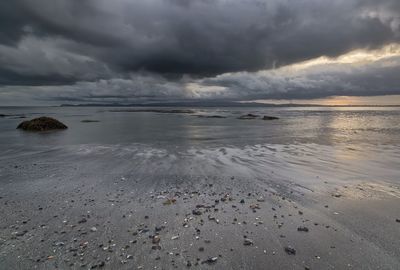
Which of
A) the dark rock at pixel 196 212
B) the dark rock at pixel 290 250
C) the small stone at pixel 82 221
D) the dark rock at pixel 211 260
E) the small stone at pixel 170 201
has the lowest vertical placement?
the small stone at pixel 170 201

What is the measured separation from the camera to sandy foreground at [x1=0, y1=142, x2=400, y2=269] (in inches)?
184

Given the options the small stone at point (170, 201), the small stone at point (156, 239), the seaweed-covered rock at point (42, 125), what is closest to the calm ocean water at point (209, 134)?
the seaweed-covered rock at point (42, 125)

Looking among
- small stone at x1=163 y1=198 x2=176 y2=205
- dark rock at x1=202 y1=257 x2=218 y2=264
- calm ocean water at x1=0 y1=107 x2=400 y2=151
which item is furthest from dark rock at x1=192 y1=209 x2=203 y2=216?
calm ocean water at x1=0 y1=107 x2=400 y2=151

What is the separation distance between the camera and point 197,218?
20.6 ft

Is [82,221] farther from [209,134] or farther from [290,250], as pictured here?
[209,134]

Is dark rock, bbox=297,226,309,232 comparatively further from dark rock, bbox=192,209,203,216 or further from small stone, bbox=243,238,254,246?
dark rock, bbox=192,209,203,216

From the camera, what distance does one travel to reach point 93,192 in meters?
8.16

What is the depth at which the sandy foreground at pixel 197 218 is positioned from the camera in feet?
15.4

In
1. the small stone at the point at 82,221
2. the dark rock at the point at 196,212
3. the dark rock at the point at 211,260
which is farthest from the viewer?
the dark rock at the point at 196,212

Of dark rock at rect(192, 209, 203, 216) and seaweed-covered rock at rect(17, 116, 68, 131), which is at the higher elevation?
dark rock at rect(192, 209, 203, 216)

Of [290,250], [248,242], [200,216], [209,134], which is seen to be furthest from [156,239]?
[209,134]

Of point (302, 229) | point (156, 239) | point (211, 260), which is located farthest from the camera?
point (302, 229)

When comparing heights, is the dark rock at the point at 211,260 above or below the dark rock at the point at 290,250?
below

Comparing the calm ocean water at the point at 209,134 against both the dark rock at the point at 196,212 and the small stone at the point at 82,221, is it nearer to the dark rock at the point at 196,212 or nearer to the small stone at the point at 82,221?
the dark rock at the point at 196,212
